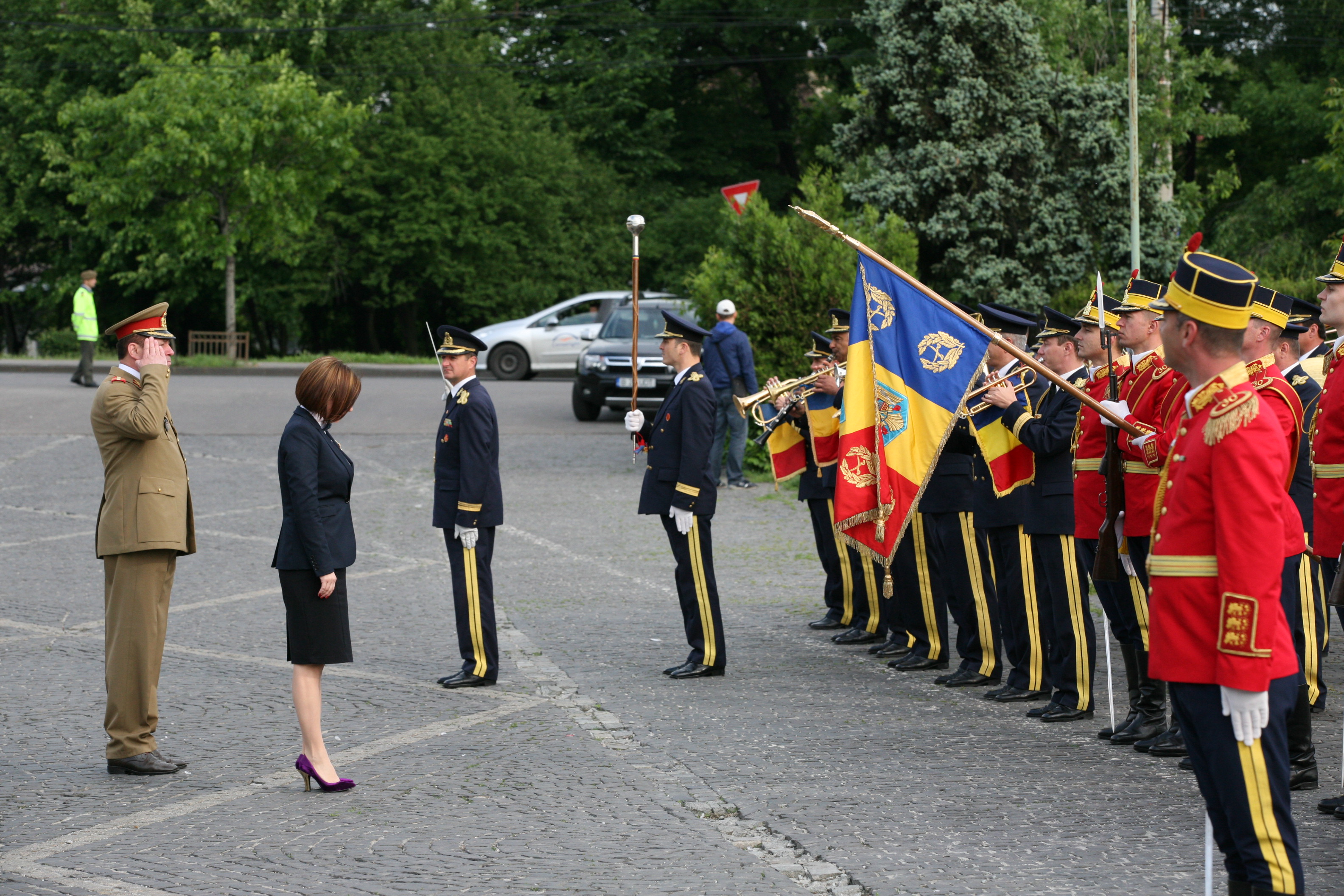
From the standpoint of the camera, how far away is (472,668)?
8.24m

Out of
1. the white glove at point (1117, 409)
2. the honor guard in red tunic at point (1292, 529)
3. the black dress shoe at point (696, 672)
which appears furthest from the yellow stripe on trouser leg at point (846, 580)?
the white glove at point (1117, 409)

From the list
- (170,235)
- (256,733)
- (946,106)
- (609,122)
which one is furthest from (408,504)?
(609,122)

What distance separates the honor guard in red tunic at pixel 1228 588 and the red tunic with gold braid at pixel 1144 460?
2.18 meters

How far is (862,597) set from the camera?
9781mm

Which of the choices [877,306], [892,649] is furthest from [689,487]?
[892,649]

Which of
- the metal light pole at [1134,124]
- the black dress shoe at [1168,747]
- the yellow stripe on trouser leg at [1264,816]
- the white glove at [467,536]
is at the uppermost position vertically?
the metal light pole at [1134,124]

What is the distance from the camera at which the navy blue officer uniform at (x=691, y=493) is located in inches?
332

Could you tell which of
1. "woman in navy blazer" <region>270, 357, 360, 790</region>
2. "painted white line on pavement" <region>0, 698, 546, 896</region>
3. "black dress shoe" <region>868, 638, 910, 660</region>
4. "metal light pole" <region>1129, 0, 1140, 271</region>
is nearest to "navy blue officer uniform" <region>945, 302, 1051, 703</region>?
"black dress shoe" <region>868, 638, 910, 660</region>

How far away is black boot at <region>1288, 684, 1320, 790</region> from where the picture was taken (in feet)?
20.4

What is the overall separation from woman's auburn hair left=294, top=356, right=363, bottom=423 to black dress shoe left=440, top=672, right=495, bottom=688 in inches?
86.1

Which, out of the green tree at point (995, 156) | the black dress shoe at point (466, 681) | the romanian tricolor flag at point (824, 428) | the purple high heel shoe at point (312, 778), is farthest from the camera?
the green tree at point (995, 156)

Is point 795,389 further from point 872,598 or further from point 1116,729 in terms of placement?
point 1116,729

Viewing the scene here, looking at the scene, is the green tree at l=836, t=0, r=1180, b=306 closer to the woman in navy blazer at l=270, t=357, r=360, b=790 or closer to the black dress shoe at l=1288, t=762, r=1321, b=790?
the black dress shoe at l=1288, t=762, r=1321, b=790

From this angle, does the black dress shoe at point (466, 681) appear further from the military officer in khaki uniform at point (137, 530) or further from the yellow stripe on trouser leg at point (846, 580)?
the yellow stripe on trouser leg at point (846, 580)
